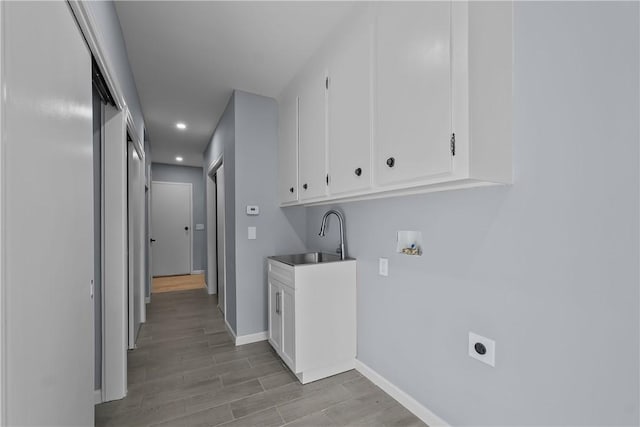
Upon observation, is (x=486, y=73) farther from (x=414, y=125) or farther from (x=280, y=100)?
(x=280, y=100)

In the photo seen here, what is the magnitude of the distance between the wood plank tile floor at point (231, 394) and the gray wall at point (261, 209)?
415 mm

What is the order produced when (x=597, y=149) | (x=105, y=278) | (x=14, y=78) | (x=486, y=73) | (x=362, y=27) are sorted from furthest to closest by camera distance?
(x=105, y=278) < (x=362, y=27) < (x=486, y=73) < (x=597, y=149) < (x=14, y=78)

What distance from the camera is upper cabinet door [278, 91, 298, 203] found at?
2.57m

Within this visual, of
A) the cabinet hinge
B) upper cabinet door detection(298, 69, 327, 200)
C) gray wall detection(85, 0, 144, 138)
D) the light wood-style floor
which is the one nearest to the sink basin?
upper cabinet door detection(298, 69, 327, 200)

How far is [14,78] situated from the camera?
2.11ft

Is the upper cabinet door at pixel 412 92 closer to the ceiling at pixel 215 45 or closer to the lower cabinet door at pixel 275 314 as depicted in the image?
the ceiling at pixel 215 45

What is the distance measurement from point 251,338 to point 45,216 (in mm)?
2342

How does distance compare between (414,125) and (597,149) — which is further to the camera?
(414,125)

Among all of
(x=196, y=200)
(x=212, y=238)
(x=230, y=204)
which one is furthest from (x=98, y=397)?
(x=196, y=200)

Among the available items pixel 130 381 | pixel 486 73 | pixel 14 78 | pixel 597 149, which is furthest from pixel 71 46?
pixel 130 381

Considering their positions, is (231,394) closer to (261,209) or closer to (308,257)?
(308,257)

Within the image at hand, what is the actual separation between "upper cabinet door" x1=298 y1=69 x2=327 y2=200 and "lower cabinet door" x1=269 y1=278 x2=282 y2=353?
0.83 metres

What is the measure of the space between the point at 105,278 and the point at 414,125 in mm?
2148

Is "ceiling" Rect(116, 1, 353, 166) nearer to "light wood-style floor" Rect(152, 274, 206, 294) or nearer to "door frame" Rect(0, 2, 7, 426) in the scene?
"door frame" Rect(0, 2, 7, 426)
